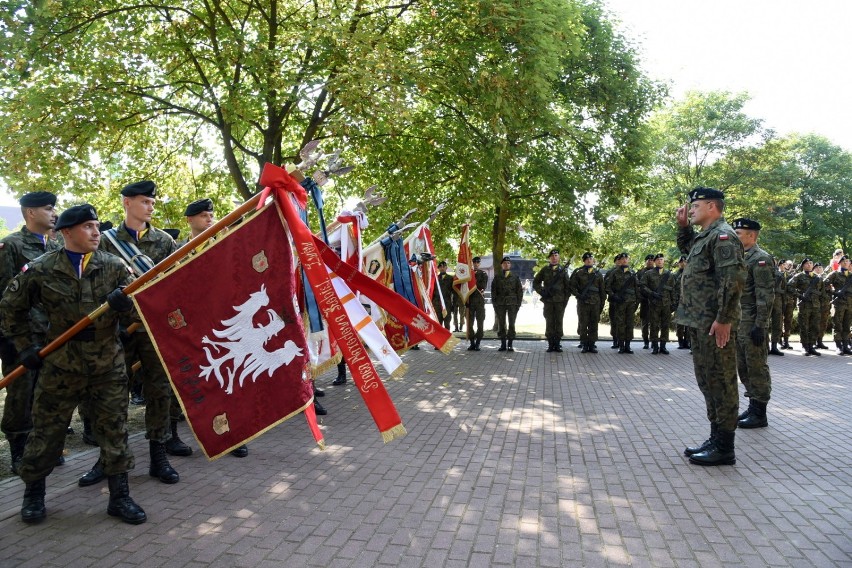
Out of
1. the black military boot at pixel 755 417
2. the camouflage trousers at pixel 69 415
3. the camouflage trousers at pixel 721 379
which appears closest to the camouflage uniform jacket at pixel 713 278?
the camouflage trousers at pixel 721 379

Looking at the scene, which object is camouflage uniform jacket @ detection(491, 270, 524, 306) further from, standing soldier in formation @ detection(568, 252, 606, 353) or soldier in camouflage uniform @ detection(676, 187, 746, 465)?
soldier in camouflage uniform @ detection(676, 187, 746, 465)

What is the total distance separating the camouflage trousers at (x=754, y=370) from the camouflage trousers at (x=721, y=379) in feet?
5.44

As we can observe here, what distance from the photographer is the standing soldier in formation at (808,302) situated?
1360 cm

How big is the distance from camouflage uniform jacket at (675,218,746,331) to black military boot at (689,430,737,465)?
973 mm

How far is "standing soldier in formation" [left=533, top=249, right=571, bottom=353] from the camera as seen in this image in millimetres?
14031

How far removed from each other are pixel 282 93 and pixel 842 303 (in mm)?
12858

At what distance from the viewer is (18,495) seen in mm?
4633

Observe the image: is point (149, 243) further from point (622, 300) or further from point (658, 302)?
point (658, 302)

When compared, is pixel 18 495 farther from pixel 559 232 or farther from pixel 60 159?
pixel 559 232

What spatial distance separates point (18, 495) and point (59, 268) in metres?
1.90

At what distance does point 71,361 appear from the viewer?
162 inches

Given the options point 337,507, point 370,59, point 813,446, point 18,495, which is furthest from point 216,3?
point 813,446

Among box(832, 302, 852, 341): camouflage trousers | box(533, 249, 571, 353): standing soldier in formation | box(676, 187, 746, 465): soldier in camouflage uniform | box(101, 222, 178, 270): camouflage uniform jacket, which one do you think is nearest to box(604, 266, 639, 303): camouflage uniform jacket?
box(533, 249, 571, 353): standing soldier in formation

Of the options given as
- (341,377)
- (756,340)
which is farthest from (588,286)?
(756,340)
